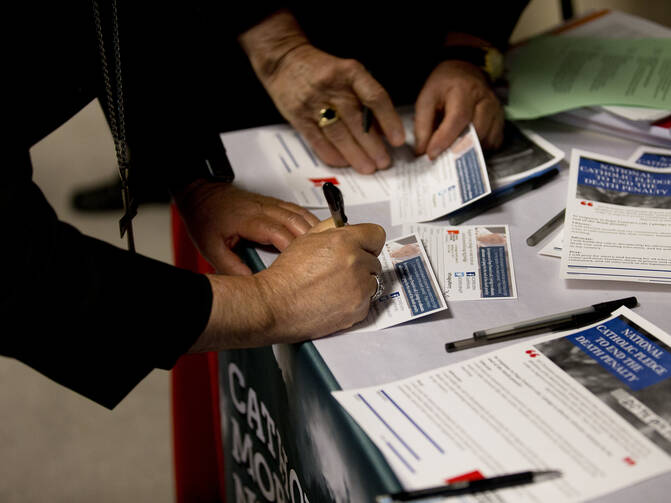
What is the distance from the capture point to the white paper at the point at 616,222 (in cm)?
74

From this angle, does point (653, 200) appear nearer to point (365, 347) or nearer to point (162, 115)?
point (365, 347)

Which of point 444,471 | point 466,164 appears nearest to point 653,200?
point 466,164

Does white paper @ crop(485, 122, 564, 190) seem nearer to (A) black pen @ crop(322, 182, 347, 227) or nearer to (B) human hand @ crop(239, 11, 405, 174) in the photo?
(B) human hand @ crop(239, 11, 405, 174)

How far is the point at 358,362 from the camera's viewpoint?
0.66 meters

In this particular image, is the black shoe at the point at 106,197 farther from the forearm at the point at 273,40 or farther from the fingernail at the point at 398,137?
the fingernail at the point at 398,137

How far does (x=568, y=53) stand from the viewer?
1.19m

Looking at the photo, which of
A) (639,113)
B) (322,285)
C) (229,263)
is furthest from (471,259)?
(639,113)

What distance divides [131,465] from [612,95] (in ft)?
4.42

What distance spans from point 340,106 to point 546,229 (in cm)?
37

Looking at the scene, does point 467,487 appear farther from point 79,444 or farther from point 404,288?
point 79,444

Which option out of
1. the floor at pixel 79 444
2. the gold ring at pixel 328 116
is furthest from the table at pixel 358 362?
the floor at pixel 79 444

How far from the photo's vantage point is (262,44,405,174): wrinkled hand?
992 millimetres

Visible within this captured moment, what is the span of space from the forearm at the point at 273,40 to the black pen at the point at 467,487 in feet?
2.51

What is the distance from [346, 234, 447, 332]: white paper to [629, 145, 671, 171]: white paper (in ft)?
1.30
